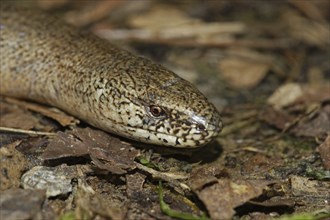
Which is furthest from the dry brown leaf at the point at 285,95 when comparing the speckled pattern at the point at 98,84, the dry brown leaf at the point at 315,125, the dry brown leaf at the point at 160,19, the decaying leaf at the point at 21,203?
the decaying leaf at the point at 21,203

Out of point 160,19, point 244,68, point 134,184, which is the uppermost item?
point 160,19

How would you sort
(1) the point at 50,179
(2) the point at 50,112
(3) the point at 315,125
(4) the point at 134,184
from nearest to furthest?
(1) the point at 50,179 < (4) the point at 134,184 < (2) the point at 50,112 < (3) the point at 315,125

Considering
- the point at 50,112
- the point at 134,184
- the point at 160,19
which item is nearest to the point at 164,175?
the point at 134,184

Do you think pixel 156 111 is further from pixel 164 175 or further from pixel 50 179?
pixel 50 179

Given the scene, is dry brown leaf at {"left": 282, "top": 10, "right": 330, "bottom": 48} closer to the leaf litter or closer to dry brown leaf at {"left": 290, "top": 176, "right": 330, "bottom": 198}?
the leaf litter

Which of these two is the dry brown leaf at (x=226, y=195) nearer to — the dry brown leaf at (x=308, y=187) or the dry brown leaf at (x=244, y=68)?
the dry brown leaf at (x=308, y=187)

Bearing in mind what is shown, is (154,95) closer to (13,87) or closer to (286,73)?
(13,87)

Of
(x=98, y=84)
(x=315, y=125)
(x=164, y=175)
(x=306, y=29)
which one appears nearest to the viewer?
(x=164, y=175)
